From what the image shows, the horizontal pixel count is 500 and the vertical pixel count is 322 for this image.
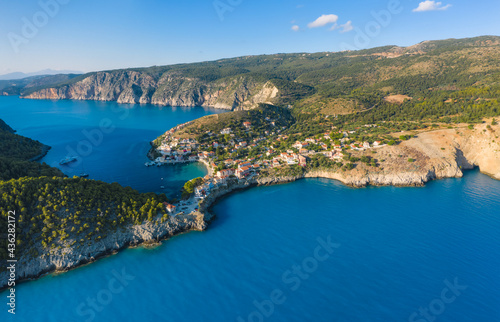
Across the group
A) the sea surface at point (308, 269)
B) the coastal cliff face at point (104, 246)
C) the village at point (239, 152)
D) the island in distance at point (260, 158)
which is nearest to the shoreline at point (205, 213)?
the coastal cliff face at point (104, 246)

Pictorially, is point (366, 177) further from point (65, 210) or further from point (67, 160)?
point (67, 160)

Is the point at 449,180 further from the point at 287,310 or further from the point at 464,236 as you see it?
the point at 287,310

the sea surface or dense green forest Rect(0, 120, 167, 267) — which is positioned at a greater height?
dense green forest Rect(0, 120, 167, 267)

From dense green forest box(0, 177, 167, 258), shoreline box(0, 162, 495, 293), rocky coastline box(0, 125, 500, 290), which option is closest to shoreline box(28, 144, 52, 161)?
dense green forest box(0, 177, 167, 258)

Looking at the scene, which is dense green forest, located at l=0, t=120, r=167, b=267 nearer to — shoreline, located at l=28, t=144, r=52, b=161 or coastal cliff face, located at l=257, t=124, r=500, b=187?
coastal cliff face, located at l=257, t=124, r=500, b=187

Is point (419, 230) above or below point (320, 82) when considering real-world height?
below

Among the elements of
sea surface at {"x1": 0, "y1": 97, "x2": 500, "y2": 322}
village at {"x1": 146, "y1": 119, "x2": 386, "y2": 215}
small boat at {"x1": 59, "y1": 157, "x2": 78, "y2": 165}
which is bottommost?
sea surface at {"x1": 0, "y1": 97, "x2": 500, "y2": 322}

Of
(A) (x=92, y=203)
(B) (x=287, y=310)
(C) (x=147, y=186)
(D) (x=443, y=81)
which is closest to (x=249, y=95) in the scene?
(D) (x=443, y=81)
